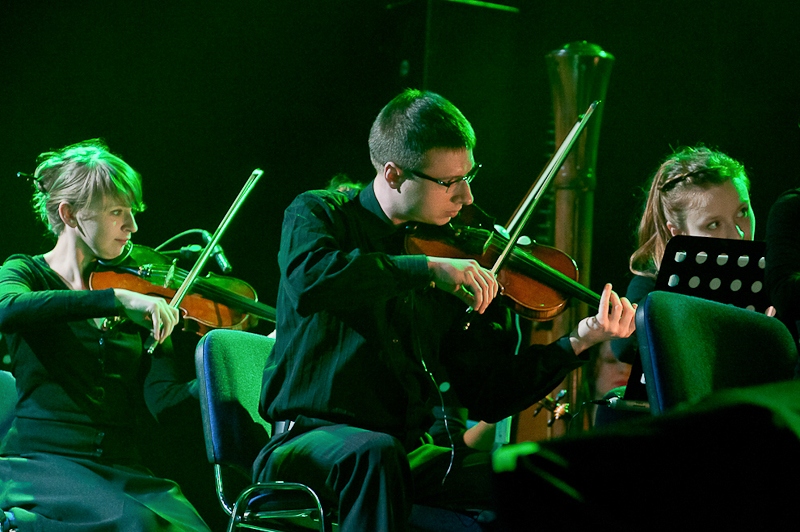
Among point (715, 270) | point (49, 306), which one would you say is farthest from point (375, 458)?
point (49, 306)

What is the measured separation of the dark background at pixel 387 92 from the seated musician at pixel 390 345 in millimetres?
1306

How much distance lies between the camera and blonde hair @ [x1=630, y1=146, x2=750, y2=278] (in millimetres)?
2402

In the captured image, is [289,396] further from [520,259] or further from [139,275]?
[139,275]

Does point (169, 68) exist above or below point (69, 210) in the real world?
above

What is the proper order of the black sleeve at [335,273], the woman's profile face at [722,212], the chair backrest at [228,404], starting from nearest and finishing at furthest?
the black sleeve at [335,273] < the chair backrest at [228,404] < the woman's profile face at [722,212]

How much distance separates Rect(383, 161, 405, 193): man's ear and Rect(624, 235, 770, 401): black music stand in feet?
1.82

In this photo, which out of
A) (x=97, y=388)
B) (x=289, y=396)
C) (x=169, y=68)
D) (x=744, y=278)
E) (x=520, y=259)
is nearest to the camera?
(x=289, y=396)

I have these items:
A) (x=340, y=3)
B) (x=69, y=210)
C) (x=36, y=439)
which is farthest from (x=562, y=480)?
(x=340, y=3)

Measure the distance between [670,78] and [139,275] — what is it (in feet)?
6.92

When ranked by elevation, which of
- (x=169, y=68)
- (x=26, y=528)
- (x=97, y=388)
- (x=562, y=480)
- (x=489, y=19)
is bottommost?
(x=26, y=528)

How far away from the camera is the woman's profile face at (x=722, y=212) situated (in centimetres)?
237

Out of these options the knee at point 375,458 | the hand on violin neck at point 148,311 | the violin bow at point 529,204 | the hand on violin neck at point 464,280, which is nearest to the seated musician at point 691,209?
the violin bow at point 529,204

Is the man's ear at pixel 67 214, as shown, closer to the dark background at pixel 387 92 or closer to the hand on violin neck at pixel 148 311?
the hand on violin neck at pixel 148 311

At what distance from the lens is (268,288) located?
3.28 metres
